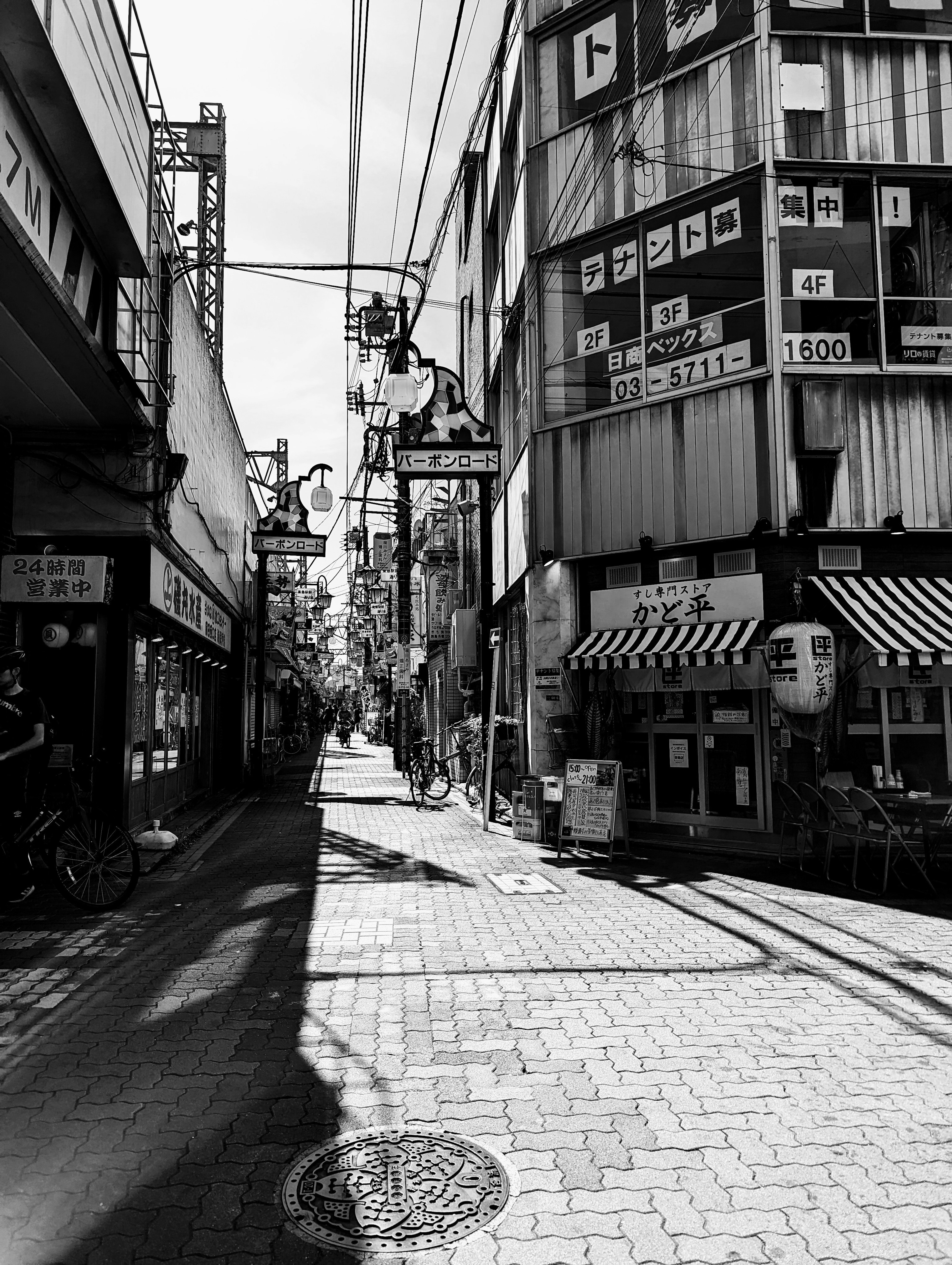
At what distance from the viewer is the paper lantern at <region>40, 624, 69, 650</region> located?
10.9 meters

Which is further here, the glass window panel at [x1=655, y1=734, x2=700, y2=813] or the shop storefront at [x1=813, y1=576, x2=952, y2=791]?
the glass window panel at [x1=655, y1=734, x2=700, y2=813]

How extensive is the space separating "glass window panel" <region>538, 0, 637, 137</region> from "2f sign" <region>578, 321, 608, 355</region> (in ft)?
10.2

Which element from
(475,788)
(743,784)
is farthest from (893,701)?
(475,788)

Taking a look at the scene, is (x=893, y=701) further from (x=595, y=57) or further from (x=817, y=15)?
(x=595, y=57)

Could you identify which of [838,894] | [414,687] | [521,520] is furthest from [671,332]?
[414,687]

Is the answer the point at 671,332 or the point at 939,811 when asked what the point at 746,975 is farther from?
the point at 671,332

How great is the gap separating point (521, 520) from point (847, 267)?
5.91 metres

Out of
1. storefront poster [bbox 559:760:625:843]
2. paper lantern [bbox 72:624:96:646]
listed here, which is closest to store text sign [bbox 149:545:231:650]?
paper lantern [bbox 72:624:96:646]

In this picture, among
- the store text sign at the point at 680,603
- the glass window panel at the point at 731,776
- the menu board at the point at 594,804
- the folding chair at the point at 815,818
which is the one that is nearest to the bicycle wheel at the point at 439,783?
the store text sign at the point at 680,603

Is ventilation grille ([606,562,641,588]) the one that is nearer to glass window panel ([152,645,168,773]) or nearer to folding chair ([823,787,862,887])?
folding chair ([823,787,862,887])

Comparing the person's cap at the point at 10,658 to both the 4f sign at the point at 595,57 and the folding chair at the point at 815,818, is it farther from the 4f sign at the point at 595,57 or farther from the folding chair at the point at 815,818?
the 4f sign at the point at 595,57

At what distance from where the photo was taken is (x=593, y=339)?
14.1 m

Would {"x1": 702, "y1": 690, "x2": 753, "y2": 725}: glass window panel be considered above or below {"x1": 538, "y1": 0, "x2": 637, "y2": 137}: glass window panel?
below

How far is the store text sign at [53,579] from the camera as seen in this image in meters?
10.4
